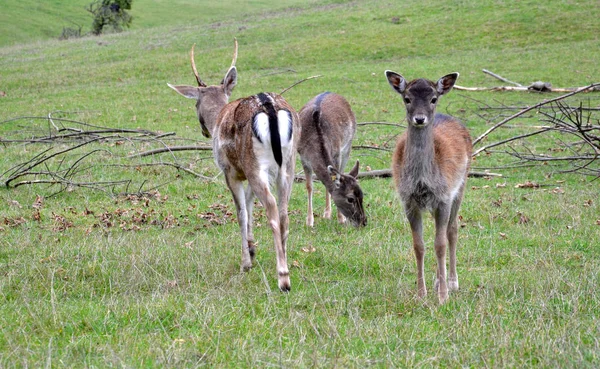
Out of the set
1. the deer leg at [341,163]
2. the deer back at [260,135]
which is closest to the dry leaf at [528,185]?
the deer leg at [341,163]

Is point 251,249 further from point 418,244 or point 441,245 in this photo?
point 441,245

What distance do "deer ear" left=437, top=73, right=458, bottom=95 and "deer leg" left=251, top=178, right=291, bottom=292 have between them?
167 centimetres

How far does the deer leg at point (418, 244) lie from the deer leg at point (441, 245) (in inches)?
4.8

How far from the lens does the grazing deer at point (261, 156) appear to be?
19.7ft

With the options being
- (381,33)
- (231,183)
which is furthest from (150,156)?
(381,33)

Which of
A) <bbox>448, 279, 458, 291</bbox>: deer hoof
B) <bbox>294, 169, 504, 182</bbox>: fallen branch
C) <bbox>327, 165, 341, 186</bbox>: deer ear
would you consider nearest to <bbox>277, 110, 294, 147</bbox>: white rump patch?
<bbox>448, 279, 458, 291</bbox>: deer hoof

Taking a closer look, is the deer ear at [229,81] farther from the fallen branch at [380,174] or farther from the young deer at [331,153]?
the fallen branch at [380,174]

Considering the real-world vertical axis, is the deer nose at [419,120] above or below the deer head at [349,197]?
above

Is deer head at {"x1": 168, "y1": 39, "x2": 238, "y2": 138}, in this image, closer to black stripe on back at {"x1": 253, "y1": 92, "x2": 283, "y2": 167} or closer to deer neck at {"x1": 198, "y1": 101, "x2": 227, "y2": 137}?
deer neck at {"x1": 198, "y1": 101, "x2": 227, "y2": 137}

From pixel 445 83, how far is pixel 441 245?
4.63 ft

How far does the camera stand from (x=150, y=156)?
12.1 meters

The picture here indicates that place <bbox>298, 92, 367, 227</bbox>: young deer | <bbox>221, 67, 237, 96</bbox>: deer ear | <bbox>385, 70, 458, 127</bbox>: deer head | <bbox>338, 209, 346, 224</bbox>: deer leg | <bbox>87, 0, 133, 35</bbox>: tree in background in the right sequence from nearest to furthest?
<bbox>385, 70, 458, 127</bbox>: deer head → <bbox>221, 67, 237, 96</bbox>: deer ear → <bbox>298, 92, 367, 227</bbox>: young deer → <bbox>338, 209, 346, 224</bbox>: deer leg → <bbox>87, 0, 133, 35</bbox>: tree in background

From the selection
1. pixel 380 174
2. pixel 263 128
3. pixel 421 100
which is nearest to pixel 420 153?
pixel 421 100

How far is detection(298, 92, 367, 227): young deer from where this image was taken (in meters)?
8.64
